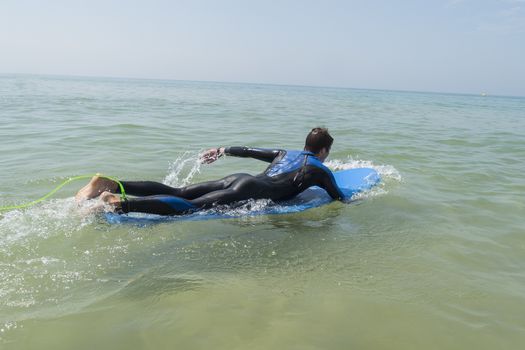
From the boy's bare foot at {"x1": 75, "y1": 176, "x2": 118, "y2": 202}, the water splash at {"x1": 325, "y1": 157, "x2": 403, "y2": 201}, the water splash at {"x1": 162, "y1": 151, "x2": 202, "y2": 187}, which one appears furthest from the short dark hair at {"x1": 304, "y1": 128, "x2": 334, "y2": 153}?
the boy's bare foot at {"x1": 75, "y1": 176, "x2": 118, "y2": 202}

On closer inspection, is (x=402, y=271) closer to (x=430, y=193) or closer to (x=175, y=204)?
(x=175, y=204)

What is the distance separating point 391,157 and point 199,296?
6.67 metres

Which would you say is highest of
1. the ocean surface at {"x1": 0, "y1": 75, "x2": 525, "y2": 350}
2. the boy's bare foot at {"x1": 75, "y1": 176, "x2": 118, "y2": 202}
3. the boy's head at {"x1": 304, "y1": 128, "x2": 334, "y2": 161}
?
the boy's head at {"x1": 304, "y1": 128, "x2": 334, "y2": 161}

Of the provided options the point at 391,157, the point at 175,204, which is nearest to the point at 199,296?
A: the point at 175,204

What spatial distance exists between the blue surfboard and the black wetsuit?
0.31 ft

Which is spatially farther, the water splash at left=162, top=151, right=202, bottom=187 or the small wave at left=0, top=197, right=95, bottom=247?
the water splash at left=162, top=151, right=202, bottom=187

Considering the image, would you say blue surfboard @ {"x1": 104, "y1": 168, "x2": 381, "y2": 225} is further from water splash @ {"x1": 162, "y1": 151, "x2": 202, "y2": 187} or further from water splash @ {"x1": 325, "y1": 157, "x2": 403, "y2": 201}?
water splash @ {"x1": 162, "y1": 151, "x2": 202, "y2": 187}

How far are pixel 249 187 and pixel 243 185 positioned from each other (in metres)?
0.07

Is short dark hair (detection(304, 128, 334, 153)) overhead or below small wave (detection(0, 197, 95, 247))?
overhead

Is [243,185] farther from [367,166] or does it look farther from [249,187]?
[367,166]

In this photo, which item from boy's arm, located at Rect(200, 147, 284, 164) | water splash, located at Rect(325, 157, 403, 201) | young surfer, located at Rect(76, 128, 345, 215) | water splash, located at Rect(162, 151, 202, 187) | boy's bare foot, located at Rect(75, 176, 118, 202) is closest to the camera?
boy's bare foot, located at Rect(75, 176, 118, 202)

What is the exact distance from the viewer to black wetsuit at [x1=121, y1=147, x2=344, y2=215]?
4336 mm

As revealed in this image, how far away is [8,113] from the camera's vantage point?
13.4 m

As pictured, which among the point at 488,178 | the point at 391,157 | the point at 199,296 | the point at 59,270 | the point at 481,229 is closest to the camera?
the point at 199,296
